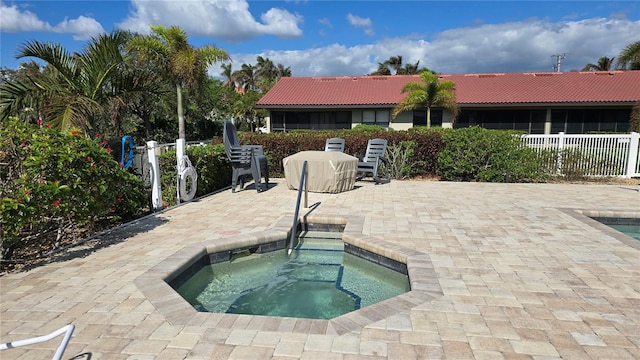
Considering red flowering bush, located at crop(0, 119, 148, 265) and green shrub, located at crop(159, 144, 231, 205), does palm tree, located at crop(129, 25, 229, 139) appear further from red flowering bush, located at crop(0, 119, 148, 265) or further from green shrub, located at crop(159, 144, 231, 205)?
red flowering bush, located at crop(0, 119, 148, 265)

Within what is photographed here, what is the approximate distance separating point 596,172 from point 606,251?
7968 mm

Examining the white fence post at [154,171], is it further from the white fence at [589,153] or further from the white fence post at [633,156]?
the white fence post at [633,156]

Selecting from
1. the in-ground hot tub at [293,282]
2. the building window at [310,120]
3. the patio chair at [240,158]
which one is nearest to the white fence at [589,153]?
the patio chair at [240,158]

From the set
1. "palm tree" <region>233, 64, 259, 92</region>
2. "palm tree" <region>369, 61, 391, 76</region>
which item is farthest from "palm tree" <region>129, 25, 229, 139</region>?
"palm tree" <region>233, 64, 259, 92</region>

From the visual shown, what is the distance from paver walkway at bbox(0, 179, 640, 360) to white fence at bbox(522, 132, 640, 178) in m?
5.33

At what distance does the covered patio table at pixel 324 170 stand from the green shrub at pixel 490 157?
3.73 metres

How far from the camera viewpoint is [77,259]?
426cm

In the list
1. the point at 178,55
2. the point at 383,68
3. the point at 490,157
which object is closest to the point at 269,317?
the point at 490,157

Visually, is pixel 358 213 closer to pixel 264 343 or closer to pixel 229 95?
pixel 264 343

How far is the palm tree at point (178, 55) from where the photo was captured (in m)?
15.2

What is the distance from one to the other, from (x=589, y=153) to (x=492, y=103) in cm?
897

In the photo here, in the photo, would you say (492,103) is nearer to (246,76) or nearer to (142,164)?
(142,164)

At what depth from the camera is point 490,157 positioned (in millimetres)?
10461

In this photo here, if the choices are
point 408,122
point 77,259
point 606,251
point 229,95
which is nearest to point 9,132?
point 77,259
